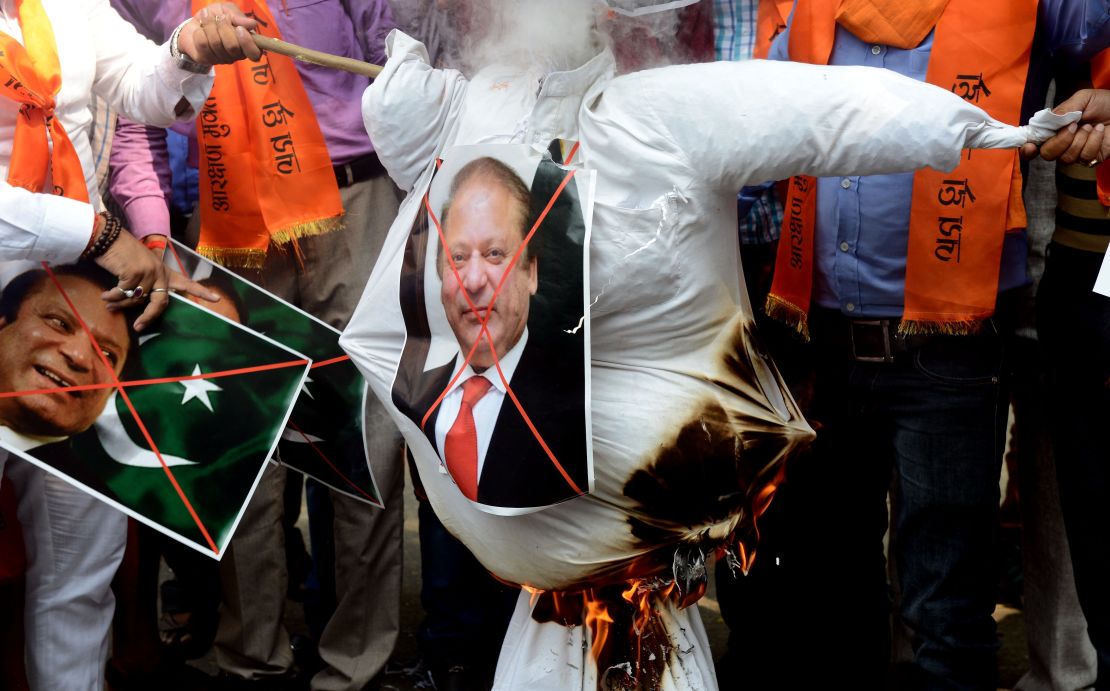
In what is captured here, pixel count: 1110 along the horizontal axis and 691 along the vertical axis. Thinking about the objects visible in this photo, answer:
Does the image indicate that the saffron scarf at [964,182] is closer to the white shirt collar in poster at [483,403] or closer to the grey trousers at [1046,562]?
the grey trousers at [1046,562]

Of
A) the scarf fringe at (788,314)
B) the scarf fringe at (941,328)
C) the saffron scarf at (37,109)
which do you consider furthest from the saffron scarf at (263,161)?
the scarf fringe at (941,328)

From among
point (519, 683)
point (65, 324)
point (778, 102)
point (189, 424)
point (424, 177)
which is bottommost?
point (519, 683)

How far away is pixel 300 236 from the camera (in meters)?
3.25

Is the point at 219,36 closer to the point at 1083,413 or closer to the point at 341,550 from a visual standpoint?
the point at 341,550

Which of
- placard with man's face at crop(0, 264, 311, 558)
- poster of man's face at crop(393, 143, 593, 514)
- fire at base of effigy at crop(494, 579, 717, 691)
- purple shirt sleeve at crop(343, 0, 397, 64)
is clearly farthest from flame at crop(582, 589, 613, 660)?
purple shirt sleeve at crop(343, 0, 397, 64)

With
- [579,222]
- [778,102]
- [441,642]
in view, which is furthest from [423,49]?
[441,642]

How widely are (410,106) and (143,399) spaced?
93cm

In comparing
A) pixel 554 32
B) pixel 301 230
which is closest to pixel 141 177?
pixel 301 230

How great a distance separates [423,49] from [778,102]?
73 centimetres

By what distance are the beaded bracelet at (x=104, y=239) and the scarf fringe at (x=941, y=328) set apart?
1.66 metres

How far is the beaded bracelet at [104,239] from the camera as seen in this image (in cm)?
261

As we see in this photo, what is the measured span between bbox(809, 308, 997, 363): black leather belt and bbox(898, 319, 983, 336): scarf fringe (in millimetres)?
19

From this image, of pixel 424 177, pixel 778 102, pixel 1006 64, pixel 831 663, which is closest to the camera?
pixel 778 102

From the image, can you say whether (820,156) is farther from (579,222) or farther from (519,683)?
(519,683)
